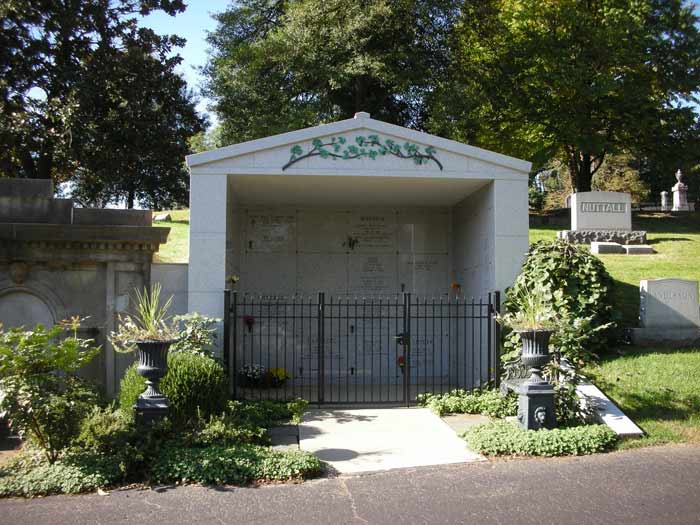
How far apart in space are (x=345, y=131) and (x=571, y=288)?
14.2 ft

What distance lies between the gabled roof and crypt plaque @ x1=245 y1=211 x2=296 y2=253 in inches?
137

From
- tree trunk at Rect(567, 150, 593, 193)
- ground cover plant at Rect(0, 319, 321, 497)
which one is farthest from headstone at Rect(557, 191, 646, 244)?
ground cover plant at Rect(0, 319, 321, 497)

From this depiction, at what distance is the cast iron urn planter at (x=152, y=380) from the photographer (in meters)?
7.06

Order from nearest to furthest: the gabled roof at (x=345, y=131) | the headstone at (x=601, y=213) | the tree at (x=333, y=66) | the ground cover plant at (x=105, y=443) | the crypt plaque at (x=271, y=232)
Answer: the ground cover plant at (x=105, y=443) → the gabled roof at (x=345, y=131) → the crypt plaque at (x=271, y=232) → the headstone at (x=601, y=213) → the tree at (x=333, y=66)

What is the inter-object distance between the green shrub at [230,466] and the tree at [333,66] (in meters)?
17.7

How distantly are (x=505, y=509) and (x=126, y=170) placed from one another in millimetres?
19162

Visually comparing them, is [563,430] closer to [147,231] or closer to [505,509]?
[505,509]

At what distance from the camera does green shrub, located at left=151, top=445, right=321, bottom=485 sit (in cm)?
629

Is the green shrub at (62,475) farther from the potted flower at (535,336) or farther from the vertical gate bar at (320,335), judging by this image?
the potted flower at (535,336)

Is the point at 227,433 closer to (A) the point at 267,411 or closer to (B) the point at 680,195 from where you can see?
(A) the point at 267,411

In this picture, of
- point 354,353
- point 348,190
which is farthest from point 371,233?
point 354,353

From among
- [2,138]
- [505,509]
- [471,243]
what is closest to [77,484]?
[505,509]

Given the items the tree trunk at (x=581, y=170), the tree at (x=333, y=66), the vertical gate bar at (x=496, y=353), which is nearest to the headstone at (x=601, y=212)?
the tree at (x=333, y=66)

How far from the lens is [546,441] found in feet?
23.7
